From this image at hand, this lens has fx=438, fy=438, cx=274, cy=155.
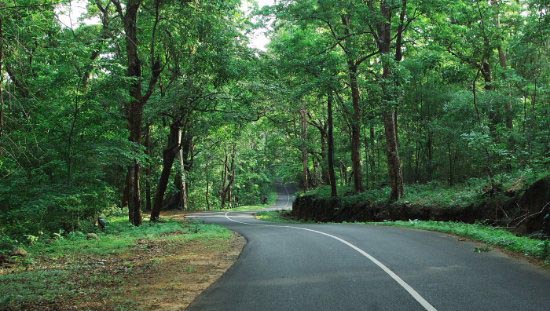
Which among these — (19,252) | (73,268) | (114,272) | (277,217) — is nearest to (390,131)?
(114,272)

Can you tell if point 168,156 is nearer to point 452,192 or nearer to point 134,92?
point 134,92

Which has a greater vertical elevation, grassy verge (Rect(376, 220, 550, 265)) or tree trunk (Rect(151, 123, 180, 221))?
tree trunk (Rect(151, 123, 180, 221))

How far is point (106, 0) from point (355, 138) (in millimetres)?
18343

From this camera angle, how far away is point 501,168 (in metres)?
20.3

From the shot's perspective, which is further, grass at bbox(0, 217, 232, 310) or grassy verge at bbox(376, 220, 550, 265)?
grassy verge at bbox(376, 220, 550, 265)

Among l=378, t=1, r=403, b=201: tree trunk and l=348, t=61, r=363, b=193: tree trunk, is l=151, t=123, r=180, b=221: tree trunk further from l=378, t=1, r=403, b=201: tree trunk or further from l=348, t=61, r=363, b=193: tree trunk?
l=378, t=1, r=403, b=201: tree trunk

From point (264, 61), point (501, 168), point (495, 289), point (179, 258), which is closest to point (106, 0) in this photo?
point (264, 61)

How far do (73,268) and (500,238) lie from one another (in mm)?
10688

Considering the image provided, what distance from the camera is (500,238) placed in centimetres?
1157

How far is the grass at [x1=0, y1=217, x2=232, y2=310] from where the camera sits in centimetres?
739

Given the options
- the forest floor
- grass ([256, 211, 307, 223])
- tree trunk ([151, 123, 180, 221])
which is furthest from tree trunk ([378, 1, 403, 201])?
tree trunk ([151, 123, 180, 221])

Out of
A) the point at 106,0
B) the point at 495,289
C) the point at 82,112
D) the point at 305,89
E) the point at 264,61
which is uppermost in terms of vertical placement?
the point at 106,0

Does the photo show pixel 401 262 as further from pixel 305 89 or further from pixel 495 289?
pixel 305 89

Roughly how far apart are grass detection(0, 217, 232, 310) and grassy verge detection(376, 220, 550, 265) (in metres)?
7.89
